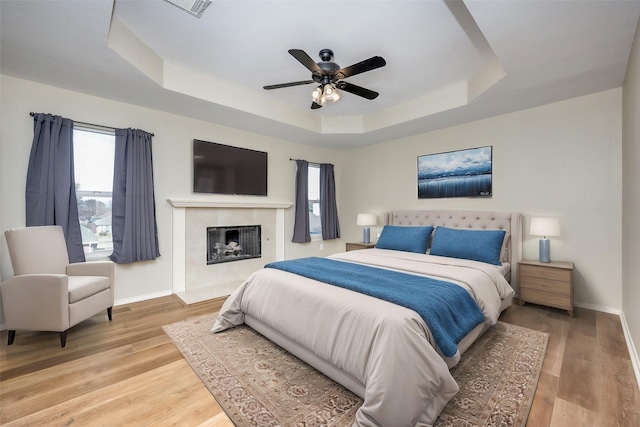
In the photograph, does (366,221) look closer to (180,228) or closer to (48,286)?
(180,228)

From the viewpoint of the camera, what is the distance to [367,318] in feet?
5.53

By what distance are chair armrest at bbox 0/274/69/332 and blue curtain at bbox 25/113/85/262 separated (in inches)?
29.4

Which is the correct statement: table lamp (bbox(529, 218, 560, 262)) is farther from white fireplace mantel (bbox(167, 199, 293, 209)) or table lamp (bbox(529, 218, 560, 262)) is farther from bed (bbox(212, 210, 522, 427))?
white fireplace mantel (bbox(167, 199, 293, 209))

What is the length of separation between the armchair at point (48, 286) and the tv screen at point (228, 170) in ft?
5.45

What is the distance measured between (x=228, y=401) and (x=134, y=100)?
3498 mm

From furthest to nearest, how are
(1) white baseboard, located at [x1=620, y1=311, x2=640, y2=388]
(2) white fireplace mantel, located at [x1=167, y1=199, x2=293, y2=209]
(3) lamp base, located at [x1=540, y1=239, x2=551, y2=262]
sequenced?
(2) white fireplace mantel, located at [x1=167, y1=199, x2=293, y2=209] → (3) lamp base, located at [x1=540, y1=239, x2=551, y2=262] → (1) white baseboard, located at [x1=620, y1=311, x2=640, y2=388]

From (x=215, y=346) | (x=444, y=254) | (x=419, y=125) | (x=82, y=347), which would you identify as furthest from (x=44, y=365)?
(x=419, y=125)

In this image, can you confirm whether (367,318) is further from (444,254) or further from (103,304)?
(103,304)

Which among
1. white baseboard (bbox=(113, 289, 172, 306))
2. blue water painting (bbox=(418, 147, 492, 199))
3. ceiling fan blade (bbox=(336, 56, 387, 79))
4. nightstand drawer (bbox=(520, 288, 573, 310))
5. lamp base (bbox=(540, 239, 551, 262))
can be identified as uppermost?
ceiling fan blade (bbox=(336, 56, 387, 79))

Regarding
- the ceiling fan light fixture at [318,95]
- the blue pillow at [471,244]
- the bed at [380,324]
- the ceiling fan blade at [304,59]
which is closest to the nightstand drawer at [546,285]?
the bed at [380,324]

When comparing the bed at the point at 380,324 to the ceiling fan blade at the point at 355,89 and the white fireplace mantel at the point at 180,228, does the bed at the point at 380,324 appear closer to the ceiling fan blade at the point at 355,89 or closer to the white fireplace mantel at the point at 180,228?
the white fireplace mantel at the point at 180,228

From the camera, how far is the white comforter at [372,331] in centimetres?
142

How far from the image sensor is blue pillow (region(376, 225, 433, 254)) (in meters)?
3.87

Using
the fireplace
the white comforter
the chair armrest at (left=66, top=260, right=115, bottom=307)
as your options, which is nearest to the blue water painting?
the white comforter
